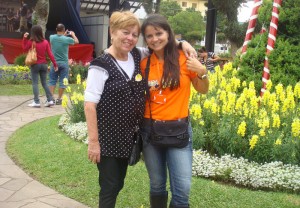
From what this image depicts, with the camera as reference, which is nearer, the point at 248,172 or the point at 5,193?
the point at 5,193

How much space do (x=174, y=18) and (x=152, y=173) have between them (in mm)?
59280

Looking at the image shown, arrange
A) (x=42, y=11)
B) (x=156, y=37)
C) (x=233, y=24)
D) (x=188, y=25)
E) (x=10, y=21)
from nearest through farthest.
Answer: (x=156, y=37) < (x=42, y=11) < (x=233, y=24) < (x=10, y=21) < (x=188, y=25)

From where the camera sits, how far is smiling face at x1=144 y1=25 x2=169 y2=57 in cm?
284

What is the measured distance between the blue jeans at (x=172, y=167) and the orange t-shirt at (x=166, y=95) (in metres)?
0.15

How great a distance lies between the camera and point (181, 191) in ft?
9.57

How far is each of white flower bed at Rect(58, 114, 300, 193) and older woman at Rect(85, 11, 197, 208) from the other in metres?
1.85

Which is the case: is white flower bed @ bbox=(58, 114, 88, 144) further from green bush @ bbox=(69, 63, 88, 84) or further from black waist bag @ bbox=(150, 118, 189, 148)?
green bush @ bbox=(69, 63, 88, 84)

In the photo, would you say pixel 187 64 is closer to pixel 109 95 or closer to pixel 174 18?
pixel 109 95

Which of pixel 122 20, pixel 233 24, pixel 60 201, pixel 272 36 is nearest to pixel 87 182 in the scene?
pixel 60 201

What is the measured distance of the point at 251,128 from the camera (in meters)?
4.89

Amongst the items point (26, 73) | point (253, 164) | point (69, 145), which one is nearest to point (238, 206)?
point (253, 164)

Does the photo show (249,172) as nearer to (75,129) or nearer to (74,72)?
(75,129)

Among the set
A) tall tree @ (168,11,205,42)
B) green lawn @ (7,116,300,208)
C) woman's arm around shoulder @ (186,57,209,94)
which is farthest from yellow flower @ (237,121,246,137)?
tall tree @ (168,11,205,42)

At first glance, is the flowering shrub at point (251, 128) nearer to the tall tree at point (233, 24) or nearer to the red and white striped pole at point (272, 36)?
the red and white striped pole at point (272, 36)
